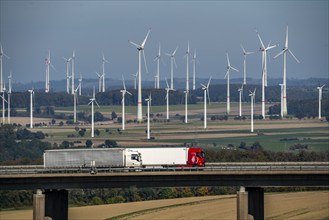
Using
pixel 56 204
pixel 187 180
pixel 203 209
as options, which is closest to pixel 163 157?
pixel 187 180

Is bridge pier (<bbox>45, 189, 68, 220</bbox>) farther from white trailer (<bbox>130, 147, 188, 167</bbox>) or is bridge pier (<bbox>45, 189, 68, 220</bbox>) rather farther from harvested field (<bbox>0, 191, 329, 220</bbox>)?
harvested field (<bbox>0, 191, 329, 220</bbox>)

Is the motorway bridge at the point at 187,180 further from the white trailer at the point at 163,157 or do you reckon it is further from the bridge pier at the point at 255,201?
the white trailer at the point at 163,157

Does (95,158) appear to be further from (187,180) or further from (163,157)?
(187,180)

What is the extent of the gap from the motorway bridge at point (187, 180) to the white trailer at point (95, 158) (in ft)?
17.3

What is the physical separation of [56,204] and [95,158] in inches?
347

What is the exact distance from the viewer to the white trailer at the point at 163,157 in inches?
4582

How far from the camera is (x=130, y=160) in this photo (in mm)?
114625

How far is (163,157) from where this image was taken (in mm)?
117062

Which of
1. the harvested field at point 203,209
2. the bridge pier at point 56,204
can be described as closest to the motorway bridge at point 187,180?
the bridge pier at point 56,204

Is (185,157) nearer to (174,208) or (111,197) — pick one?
(174,208)

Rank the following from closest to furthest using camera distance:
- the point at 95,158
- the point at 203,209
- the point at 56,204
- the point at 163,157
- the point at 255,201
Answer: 1. the point at 255,201
2. the point at 56,204
3. the point at 95,158
4. the point at 163,157
5. the point at 203,209

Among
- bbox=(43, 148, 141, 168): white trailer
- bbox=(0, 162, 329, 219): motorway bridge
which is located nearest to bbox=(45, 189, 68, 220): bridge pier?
bbox=(0, 162, 329, 219): motorway bridge

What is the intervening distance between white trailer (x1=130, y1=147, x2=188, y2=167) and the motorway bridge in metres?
8.13

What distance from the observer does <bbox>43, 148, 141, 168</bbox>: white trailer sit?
11375 cm
